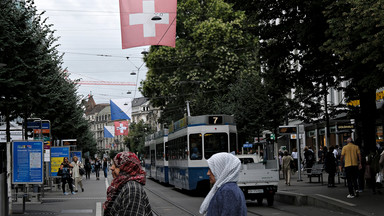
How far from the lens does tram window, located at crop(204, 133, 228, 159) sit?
25984 mm

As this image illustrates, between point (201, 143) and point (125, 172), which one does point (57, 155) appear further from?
point (125, 172)

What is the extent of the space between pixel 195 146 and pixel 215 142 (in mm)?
791

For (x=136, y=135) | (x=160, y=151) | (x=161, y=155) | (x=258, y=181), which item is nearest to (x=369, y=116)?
(x=258, y=181)

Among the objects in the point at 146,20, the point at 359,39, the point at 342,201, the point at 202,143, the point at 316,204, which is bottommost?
the point at 316,204

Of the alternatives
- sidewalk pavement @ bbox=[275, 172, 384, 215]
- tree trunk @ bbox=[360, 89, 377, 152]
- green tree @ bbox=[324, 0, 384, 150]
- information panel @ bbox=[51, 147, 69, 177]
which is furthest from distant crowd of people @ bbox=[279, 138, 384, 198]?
information panel @ bbox=[51, 147, 69, 177]

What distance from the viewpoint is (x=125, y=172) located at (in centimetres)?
570

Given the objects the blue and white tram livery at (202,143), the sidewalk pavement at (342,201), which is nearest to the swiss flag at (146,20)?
the sidewalk pavement at (342,201)

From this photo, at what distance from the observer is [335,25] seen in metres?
17.3

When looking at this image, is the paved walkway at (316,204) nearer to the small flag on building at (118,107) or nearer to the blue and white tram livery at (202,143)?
the blue and white tram livery at (202,143)

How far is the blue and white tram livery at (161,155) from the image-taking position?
34719 millimetres

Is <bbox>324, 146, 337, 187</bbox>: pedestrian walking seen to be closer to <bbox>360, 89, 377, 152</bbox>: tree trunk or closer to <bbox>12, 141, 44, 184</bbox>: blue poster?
<bbox>360, 89, 377, 152</bbox>: tree trunk

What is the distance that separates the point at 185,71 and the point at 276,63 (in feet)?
93.2

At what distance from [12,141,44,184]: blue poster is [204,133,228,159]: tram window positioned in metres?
7.44

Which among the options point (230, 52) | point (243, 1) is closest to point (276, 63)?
point (243, 1)
